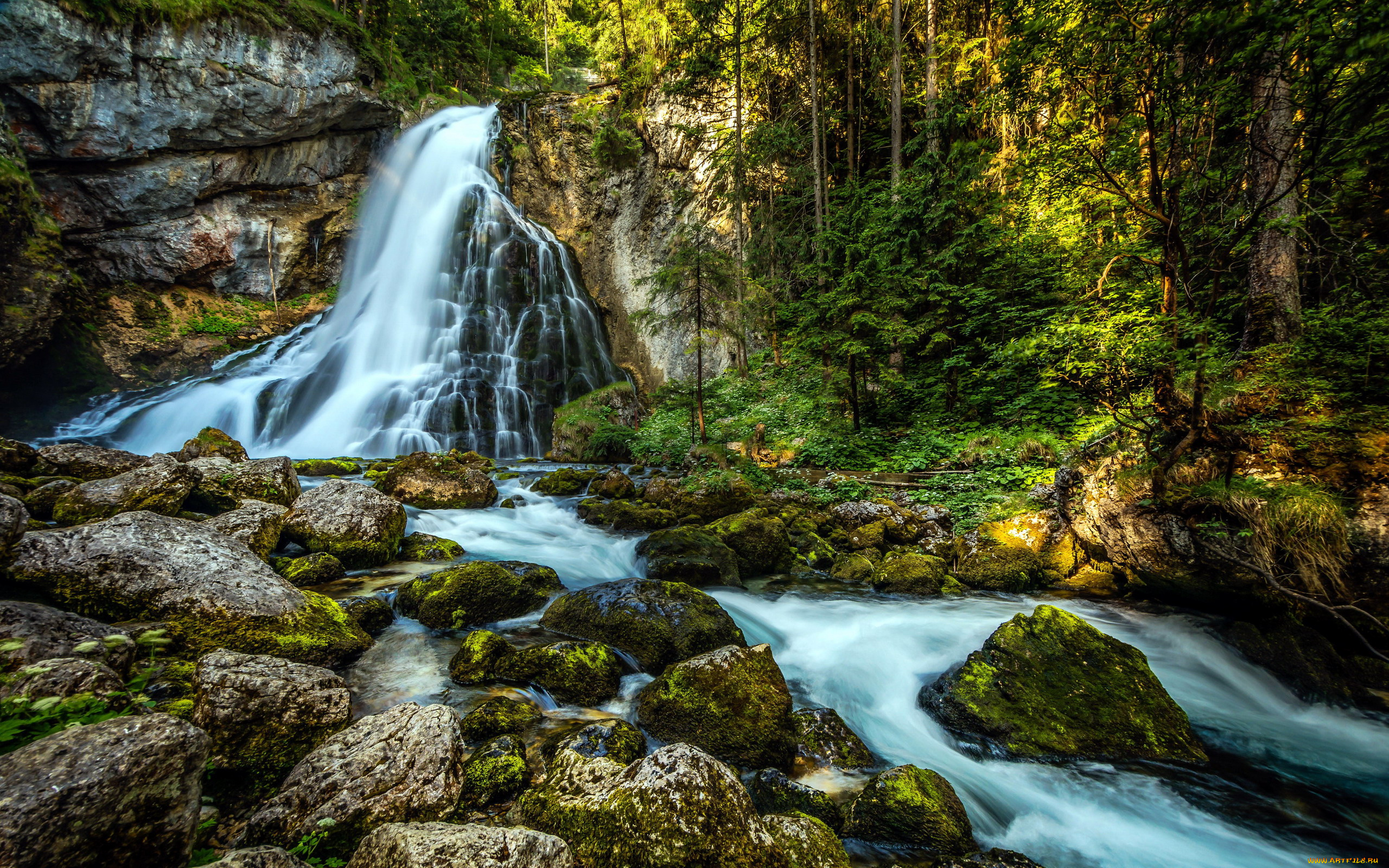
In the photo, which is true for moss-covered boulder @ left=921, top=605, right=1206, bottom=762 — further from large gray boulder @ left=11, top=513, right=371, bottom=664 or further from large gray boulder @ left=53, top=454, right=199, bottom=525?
large gray boulder @ left=53, top=454, right=199, bottom=525

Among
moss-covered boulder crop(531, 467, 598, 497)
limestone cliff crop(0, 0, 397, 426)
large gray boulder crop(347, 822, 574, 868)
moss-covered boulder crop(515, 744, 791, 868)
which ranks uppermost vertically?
limestone cliff crop(0, 0, 397, 426)

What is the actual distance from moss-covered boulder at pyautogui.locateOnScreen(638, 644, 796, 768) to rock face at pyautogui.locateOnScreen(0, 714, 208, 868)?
2.54 meters

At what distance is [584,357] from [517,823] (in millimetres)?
18607

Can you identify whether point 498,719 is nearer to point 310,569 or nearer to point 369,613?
point 369,613

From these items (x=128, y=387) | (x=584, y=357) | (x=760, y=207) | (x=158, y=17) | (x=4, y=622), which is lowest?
(x=4, y=622)

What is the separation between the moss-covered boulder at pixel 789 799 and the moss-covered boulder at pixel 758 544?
4.12 m

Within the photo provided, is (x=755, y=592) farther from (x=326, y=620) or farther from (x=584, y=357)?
(x=584, y=357)

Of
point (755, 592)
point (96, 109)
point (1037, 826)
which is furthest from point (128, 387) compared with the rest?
point (1037, 826)

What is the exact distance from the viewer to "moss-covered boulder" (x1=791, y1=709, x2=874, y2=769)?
11.9ft

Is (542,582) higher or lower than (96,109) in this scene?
lower

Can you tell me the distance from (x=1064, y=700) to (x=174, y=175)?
25850 mm

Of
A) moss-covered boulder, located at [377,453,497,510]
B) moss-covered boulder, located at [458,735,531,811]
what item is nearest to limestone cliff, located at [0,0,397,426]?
moss-covered boulder, located at [377,453,497,510]

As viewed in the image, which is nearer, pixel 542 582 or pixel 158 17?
pixel 542 582

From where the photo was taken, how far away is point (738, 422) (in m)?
12.9
